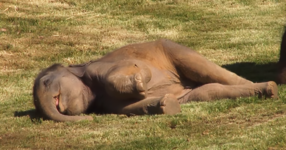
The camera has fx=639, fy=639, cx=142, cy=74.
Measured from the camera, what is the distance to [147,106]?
767 cm

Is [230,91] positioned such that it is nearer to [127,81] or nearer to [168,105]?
[168,105]

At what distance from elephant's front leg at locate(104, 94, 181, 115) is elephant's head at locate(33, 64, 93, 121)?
363 mm

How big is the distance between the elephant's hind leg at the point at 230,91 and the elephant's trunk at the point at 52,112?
1489 millimetres

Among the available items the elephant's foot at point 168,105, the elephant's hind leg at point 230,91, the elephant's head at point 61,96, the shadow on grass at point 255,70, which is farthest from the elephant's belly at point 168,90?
the shadow on grass at point 255,70

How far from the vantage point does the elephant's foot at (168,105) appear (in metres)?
7.43

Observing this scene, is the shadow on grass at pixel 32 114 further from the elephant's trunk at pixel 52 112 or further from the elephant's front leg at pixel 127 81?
the elephant's front leg at pixel 127 81

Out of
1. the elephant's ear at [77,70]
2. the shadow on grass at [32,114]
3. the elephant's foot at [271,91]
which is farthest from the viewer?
the elephant's ear at [77,70]

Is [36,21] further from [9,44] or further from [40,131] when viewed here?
[40,131]

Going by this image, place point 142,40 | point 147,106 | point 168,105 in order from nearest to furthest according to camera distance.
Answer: point 168,105 → point 147,106 → point 142,40

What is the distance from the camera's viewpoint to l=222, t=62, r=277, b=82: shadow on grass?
32.8 feet

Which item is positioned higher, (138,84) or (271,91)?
(138,84)

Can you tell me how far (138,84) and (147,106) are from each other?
1.14 feet

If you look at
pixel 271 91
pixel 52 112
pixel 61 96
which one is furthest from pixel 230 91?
pixel 52 112

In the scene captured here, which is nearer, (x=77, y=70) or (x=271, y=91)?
(x=271, y=91)
